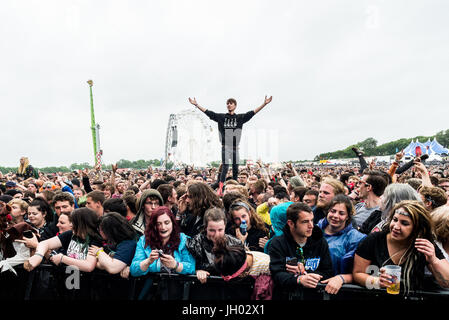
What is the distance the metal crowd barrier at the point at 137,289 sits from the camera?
Answer: 2.79 meters

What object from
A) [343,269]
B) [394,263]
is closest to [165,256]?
[343,269]

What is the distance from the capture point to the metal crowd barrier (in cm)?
279

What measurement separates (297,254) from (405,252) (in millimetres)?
901

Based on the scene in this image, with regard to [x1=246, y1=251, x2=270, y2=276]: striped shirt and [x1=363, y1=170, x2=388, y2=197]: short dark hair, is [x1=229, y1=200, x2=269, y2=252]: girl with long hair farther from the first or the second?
[x1=363, y1=170, x2=388, y2=197]: short dark hair

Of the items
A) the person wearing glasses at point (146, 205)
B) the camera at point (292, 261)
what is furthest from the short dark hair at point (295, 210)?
the person wearing glasses at point (146, 205)

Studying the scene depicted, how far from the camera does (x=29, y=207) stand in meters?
4.77

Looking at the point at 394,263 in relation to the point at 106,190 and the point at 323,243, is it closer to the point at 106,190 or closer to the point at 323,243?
the point at 323,243

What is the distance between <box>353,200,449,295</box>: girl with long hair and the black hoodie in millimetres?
271

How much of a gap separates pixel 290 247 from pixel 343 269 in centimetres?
61

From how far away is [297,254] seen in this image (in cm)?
295

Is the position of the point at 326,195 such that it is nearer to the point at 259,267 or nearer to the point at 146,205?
the point at 259,267

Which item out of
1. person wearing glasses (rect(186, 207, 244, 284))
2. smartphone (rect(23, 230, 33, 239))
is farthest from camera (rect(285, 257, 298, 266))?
smartphone (rect(23, 230, 33, 239))

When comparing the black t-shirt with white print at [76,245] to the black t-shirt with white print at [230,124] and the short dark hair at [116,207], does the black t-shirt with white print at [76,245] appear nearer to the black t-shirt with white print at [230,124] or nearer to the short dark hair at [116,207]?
the short dark hair at [116,207]

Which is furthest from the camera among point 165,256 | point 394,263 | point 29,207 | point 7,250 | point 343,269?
point 29,207
